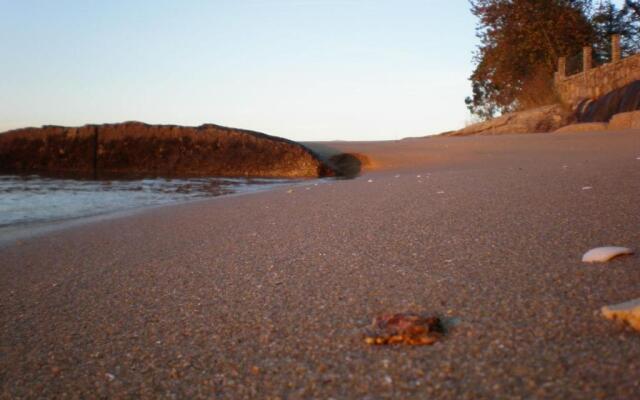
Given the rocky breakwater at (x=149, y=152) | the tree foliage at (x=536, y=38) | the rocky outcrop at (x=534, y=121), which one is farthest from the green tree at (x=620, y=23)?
the rocky breakwater at (x=149, y=152)

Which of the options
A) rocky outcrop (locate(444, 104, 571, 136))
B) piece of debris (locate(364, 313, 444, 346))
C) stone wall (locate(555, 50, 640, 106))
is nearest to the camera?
piece of debris (locate(364, 313, 444, 346))

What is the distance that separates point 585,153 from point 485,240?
4.07 m

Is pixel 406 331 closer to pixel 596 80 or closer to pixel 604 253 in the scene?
pixel 604 253

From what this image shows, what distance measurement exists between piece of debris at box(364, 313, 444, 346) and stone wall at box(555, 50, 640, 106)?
14061 millimetres

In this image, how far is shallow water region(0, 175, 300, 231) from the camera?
4145 mm

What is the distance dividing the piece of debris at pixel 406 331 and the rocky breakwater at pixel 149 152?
589 centimetres

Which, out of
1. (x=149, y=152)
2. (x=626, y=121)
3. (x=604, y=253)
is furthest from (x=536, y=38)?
(x=604, y=253)

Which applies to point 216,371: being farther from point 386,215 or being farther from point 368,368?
point 386,215

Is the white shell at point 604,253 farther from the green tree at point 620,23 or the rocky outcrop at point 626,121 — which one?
the green tree at point 620,23

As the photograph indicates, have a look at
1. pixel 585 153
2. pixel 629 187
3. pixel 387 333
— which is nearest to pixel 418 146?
pixel 585 153

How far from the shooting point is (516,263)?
163 cm

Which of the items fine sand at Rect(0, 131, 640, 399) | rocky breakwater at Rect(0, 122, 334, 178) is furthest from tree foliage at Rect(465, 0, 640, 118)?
fine sand at Rect(0, 131, 640, 399)

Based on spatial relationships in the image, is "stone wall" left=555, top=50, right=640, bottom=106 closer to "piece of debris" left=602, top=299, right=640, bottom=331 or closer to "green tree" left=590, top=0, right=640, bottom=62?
"green tree" left=590, top=0, right=640, bottom=62

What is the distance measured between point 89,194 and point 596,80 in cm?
1408
